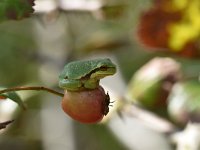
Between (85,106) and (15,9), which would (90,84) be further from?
(15,9)

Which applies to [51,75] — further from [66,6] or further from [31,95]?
[66,6]

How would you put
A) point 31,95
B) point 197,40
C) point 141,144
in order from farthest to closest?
point 141,144 → point 31,95 → point 197,40

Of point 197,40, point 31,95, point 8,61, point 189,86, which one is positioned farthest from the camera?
point 8,61

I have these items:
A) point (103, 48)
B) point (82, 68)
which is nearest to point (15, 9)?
point (82, 68)

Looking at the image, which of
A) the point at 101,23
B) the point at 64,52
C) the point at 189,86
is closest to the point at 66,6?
the point at 189,86

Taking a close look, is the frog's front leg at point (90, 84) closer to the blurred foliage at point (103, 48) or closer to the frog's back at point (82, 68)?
the frog's back at point (82, 68)

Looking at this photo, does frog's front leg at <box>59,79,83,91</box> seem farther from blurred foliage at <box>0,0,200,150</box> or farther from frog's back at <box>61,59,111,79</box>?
blurred foliage at <box>0,0,200,150</box>

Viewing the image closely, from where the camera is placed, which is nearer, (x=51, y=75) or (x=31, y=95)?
(x=31, y=95)
